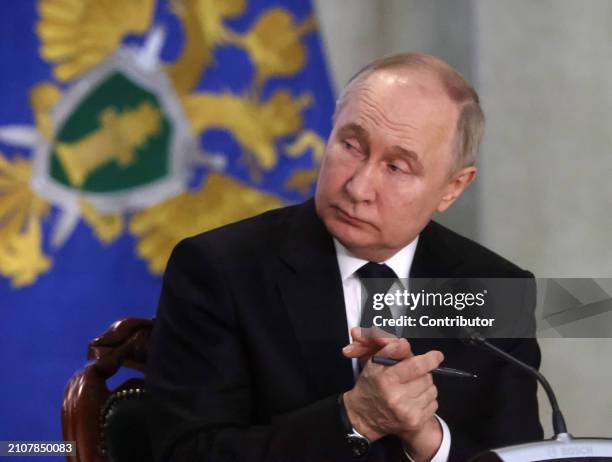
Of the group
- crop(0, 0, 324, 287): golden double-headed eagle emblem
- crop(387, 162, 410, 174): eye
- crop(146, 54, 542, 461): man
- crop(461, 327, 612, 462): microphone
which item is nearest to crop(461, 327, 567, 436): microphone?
crop(461, 327, 612, 462): microphone

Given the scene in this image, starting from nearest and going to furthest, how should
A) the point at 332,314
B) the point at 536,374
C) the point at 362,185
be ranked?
the point at 536,374, the point at 362,185, the point at 332,314

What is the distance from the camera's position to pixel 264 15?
2.77 meters

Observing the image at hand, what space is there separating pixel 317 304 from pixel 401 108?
1.12 feet

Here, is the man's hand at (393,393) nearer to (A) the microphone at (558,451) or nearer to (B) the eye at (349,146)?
(A) the microphone at (558,451)

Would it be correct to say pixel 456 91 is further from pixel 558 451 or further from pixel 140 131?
pixel 140 131

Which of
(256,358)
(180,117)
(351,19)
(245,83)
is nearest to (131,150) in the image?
(180,117)

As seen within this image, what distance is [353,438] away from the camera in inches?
56.9

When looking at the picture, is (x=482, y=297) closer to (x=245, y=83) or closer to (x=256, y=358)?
(x=256, y=358)

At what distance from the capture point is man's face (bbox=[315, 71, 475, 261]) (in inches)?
60.8

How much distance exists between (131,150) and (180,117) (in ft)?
0.52

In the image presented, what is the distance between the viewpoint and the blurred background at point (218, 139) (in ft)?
8.57

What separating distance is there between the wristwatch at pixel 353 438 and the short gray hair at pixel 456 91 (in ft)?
1.52

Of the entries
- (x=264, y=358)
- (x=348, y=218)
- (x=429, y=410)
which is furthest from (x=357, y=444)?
(x=348, y=218)

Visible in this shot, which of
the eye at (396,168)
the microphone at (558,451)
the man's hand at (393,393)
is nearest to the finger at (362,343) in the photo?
the man's hand at (393,393)
